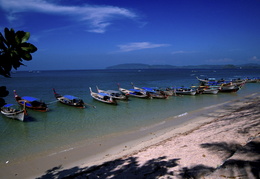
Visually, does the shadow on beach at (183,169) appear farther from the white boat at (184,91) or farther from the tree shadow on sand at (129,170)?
the white boat at (184,91)

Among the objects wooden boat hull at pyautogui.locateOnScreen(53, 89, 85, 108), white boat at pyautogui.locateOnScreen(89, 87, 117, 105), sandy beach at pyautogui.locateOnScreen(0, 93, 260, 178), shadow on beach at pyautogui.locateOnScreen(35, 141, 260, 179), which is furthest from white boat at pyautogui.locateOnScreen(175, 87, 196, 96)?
shadow on beach at pyautogui.locateOnScreen(35, 141, 260, 179)

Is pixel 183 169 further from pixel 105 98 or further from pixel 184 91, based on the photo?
pixel 184 91

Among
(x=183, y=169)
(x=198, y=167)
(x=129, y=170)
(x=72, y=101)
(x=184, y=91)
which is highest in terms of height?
(x=198, y=167)

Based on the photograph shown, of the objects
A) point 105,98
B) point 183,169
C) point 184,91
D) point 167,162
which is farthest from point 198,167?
point 184,91

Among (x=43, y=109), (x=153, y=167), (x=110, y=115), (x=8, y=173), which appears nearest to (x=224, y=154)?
(x=153, y=167)

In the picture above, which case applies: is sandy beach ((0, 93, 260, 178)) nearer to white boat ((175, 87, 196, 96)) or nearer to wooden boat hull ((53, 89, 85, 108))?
wooden boat hull ((53, 89, 85, 108))

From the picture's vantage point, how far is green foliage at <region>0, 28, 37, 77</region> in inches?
105

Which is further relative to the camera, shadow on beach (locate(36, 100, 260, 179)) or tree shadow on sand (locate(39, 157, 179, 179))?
tree shadow on sand (locate(39, 157, 179, 179))

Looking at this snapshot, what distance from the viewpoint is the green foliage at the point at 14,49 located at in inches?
105

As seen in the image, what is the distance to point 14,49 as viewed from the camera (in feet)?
9.00

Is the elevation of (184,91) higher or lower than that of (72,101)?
higher

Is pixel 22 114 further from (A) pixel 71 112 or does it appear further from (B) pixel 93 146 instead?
(B) pixel 93 146

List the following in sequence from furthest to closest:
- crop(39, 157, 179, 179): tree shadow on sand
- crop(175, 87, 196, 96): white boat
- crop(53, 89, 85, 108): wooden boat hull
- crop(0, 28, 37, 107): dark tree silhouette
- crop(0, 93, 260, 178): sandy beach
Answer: crop(175, 87, 196, 96): white boat
crop(53, 89, 85, 108): wooden boat hull
crop(39, 157, 179, 179): tree shadow on sand
crop(0, 93, 260, 178): sandy beach
crop(0, 28, 37, 107): dark tree silhouette

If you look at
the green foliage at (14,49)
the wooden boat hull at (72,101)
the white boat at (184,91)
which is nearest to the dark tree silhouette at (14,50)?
the green foliage at (14,49)
